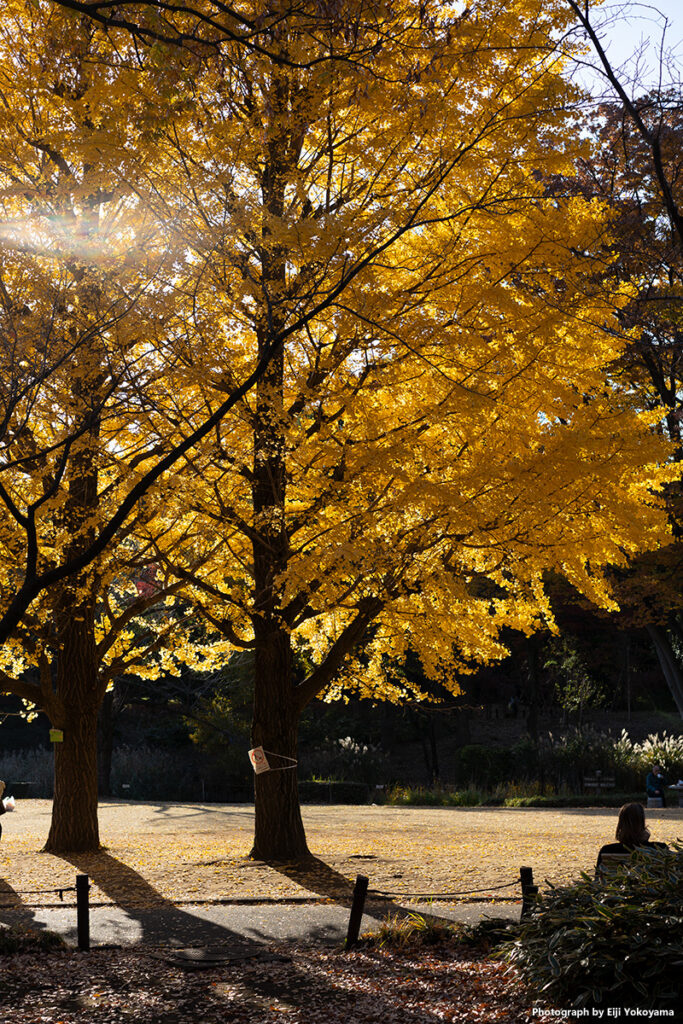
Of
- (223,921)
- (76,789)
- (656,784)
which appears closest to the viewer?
(223,921)

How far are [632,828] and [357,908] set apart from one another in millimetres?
2157

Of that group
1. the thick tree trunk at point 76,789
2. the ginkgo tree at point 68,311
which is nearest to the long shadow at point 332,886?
the thick tree trunk at point 76,789

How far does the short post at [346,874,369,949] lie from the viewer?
7.04 m

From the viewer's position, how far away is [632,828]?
22.5 ft

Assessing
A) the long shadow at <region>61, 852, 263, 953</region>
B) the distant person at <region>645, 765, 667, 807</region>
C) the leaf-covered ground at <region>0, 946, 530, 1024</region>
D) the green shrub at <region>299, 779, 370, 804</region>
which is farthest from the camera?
the green shrub at <region>299, 779, 370, 804</region>

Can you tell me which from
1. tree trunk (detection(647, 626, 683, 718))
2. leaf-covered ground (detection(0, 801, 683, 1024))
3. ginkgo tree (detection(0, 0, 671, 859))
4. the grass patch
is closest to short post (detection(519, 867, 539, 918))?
the grass patch

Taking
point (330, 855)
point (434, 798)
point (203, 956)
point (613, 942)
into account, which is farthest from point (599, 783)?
point (613, 942)

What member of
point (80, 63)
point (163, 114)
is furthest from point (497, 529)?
point (80, 63)

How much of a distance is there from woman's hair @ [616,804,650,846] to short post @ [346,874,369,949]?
6.37 ft

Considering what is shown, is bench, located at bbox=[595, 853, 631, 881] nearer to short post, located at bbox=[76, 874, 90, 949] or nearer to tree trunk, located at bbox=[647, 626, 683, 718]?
short post, located at bbox=[76, 874, 90, 949]

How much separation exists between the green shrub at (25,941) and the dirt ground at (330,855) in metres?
1.97

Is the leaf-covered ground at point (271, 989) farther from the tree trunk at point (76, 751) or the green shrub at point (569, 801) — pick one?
the green shrub at point (569, 801)

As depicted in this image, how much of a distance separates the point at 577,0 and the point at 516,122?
1.32m

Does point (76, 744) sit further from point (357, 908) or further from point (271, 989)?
point (271, 989)
